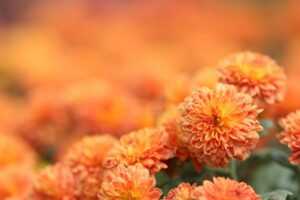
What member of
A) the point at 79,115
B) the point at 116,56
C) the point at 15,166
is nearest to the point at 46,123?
the point at 79,115

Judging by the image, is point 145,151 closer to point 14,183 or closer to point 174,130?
point 174,130

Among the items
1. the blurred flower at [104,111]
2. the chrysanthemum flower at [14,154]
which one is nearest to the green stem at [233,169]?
the blurred flower at [104,111]

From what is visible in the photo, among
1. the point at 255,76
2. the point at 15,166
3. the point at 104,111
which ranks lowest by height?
the point at 255,76

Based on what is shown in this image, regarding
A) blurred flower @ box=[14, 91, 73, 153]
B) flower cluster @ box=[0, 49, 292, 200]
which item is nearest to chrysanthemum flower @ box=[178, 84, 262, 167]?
flower cluster @ box=[0, 49, 292, 200]

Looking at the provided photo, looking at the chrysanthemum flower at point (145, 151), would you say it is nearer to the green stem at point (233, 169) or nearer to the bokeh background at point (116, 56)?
the green stem at point (233, 169)

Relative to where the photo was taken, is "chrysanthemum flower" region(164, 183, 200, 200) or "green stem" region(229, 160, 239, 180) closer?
"chrysanthemum flower" region(164, 183, 200, 200)

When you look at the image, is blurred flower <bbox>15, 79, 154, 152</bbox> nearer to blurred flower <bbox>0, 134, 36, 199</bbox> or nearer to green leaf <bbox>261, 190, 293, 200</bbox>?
blurred flower <bbox>0, 134, 36, 199</bbox>
